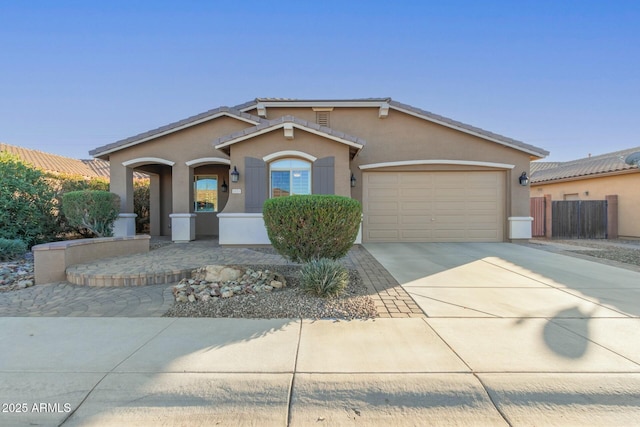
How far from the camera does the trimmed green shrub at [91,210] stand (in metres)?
9.01

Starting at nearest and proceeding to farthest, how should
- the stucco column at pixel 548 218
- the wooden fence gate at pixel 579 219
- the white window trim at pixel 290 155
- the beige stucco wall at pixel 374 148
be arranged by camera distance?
1. the white window trim at pixel 290 155
2. the beige stucco wall at pixel 374 148
3. the stucco column at pixel 548 218
4. the wooden fence gate at pixel 579 219

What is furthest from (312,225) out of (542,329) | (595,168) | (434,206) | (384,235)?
(595,168)

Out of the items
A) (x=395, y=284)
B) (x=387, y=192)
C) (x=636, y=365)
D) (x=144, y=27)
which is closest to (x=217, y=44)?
(x=144, y=27)

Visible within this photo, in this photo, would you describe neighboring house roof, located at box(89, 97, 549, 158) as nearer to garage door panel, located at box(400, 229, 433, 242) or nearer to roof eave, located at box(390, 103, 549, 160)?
roof eave, located at box(390, 103, 549, 160)

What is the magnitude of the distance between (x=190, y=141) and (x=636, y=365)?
12.3 m

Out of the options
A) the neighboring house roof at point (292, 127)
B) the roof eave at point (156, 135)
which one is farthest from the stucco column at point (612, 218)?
the roof eave at point (156, 135)

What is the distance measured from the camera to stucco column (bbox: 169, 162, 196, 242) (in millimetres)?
10711

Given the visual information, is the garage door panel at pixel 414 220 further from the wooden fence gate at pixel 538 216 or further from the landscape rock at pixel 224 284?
the landscape rock at pixel 224 284

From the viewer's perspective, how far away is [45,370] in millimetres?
2820

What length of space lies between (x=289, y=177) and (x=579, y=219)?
45.2ft

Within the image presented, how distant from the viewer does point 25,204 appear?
367 inches

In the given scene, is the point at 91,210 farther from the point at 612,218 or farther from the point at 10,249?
the point at 612,218

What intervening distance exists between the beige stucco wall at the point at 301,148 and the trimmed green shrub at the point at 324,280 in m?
4.56

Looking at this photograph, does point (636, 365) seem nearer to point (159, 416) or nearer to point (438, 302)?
point (438, 302)
